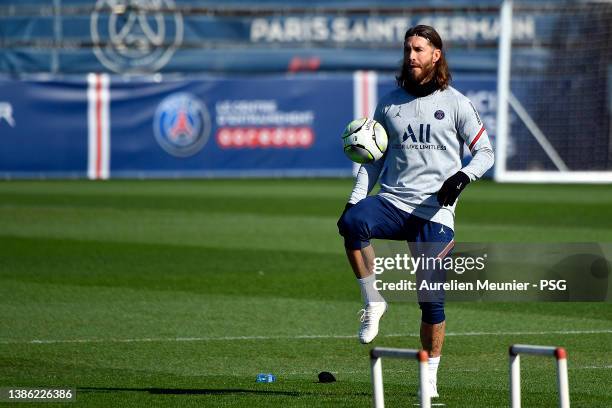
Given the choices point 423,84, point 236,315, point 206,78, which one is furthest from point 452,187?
point 206,78

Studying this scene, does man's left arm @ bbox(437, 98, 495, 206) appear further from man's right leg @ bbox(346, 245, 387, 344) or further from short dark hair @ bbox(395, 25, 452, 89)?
man's right leg @ bbox(346, 245, 387, 344)

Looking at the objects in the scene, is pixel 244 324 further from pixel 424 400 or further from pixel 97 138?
pixel 97 138

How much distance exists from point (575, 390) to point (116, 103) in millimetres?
21463

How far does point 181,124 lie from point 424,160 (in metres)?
20.8

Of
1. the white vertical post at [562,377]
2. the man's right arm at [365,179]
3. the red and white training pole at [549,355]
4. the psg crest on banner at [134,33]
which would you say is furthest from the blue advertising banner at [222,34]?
the white vertical post at [562,377]

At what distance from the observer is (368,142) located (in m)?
7.79

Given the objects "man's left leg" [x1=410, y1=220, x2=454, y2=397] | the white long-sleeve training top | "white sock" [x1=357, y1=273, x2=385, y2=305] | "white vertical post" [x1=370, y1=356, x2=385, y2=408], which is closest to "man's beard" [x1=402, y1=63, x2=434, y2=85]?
the white long-sleeve training top

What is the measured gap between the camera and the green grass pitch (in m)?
8.16

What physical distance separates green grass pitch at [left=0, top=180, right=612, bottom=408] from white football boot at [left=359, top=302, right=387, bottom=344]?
1.15ft

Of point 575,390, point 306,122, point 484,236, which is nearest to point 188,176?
point 306,122

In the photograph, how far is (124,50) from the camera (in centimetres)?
3095

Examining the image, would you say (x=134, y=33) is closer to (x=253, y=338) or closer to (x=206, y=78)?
(x=206, y=78)

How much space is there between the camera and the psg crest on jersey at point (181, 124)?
28.2 m

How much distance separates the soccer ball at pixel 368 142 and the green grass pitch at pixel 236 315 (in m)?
1.45
